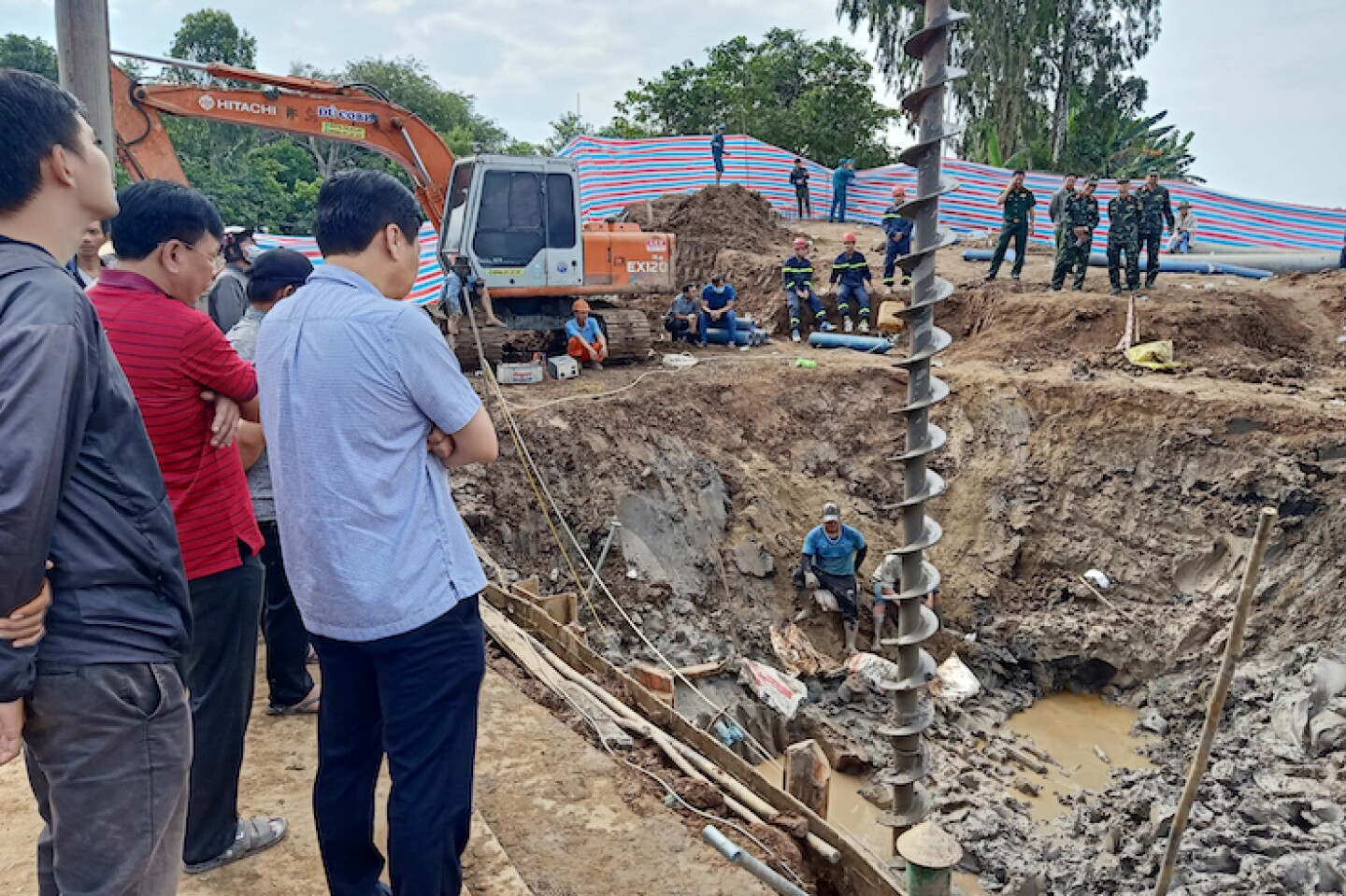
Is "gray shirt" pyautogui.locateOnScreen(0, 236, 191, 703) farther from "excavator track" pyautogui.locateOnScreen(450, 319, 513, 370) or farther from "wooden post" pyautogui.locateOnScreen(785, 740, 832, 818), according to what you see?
"excavator track" pyautogui.locateOnScreen(450, 319, 513, 370)

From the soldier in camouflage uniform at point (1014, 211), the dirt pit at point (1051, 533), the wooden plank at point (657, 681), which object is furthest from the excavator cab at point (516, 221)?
the wooden plank at point (657, 681)

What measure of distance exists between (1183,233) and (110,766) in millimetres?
17679

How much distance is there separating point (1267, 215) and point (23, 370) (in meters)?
19.2

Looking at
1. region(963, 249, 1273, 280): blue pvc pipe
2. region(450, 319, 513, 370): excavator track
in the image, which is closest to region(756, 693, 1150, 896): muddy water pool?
region(450, 319, 513, 370): excavator track

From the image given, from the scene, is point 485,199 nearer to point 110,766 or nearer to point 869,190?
point 110,766

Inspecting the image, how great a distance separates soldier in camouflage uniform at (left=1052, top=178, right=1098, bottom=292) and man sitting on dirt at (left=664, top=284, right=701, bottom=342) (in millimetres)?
4862

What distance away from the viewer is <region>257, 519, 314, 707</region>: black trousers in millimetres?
3330

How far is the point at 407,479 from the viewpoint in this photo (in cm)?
190

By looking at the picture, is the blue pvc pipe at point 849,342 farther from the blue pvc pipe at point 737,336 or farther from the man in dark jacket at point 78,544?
the man in dark jacket at point 78,544

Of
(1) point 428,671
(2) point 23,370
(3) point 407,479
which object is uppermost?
(2) point 23,370

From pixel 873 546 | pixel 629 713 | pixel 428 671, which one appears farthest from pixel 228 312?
pixel 873 546

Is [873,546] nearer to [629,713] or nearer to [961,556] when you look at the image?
[961,556]

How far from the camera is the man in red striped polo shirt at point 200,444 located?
86.4 inches

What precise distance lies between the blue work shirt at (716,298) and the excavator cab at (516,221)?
2.44 m
